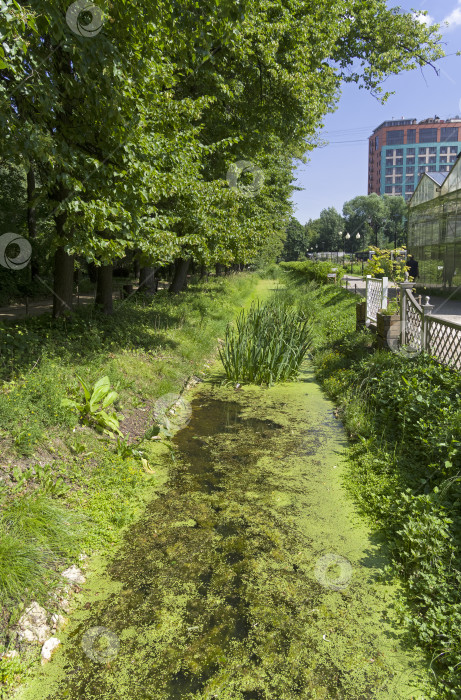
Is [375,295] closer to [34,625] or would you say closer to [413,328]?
[413,328]

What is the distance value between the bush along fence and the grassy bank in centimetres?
375

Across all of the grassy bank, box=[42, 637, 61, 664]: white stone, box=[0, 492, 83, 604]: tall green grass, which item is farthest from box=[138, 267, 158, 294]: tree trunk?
box=[42, 637, 61, 664]: white stone

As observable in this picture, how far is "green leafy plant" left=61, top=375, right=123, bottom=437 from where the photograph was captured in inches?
211

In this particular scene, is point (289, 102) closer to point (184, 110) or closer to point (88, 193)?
point (184, 110)

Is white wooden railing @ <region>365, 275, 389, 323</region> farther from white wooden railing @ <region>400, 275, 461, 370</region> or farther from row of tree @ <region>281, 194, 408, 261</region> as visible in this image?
row of tree @ <region>281, 194, 408, 261</region>

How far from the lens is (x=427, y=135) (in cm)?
11519

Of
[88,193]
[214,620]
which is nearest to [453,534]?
[214,620]

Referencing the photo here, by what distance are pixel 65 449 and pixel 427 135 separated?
435 ft

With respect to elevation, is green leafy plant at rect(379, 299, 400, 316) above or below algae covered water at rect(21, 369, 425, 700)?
above

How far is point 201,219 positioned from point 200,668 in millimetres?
8758

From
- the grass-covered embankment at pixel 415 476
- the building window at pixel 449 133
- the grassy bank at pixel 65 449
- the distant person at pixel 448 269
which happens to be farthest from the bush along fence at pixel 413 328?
the building window at pixel 449 133

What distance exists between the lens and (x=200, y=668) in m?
2.62

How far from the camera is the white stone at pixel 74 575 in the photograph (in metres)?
3.28

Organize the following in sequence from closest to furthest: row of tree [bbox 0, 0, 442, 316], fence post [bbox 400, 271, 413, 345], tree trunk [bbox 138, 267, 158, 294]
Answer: row of tree [bbox 0, 0, 442, 316]
fence post [bbox 400, 271, 413, 345]
tree trunk [bbox 138, 267, 158, 294]
